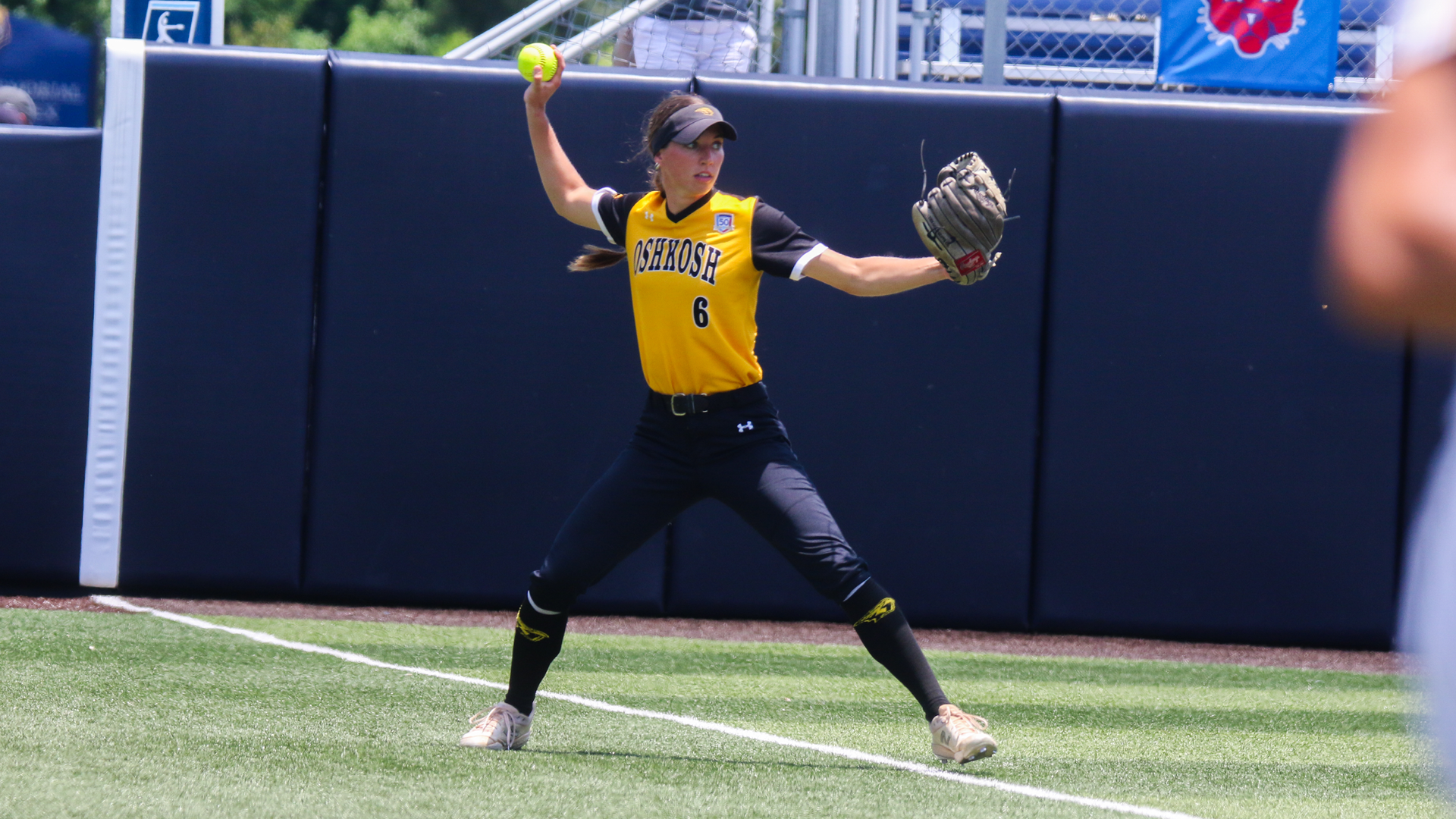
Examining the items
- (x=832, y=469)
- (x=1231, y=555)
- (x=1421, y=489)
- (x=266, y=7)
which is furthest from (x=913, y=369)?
(x=266, y=7)

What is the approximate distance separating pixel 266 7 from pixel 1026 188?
994 inches

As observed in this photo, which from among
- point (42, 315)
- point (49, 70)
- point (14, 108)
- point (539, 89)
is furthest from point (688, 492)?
point (49, 70)

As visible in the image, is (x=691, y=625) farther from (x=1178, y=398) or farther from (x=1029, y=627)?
(x=1178, y=398)

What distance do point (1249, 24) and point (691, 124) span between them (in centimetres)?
445

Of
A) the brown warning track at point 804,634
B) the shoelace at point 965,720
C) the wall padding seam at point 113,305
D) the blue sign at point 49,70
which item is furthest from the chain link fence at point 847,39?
the blue sign at point 49,70

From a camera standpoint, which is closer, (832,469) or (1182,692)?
(1182,692)

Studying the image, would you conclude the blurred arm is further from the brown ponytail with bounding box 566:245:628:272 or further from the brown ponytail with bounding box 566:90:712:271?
the brown ponytail with bounding box 566:245:628:272

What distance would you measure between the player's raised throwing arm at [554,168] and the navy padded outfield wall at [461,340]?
2515 millimetres

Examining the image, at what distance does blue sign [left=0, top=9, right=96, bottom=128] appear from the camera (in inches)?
575

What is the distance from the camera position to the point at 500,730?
13.6 ft

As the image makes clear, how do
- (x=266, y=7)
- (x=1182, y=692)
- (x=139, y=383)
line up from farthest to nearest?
(x=266, y=7), (x=139, y=383), (x=1182, y=692)

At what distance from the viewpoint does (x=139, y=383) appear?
712cm

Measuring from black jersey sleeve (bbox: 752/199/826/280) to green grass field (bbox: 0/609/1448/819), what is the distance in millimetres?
1349

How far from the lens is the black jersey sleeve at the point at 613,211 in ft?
14.8
